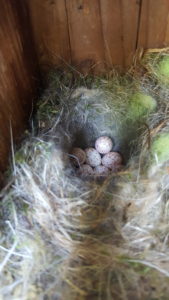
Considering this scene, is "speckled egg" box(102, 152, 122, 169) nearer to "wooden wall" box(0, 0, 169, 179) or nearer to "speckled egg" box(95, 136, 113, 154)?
"speckled egg" box(95, 136, 113, 154)

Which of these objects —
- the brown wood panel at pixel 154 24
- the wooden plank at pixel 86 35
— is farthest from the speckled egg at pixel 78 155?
the brown wood panel at pixel 154 24

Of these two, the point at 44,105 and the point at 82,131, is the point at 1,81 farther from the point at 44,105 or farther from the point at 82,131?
the point at 82,131

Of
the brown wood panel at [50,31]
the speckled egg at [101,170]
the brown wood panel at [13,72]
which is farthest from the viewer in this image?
the speckled egg at [101,170]

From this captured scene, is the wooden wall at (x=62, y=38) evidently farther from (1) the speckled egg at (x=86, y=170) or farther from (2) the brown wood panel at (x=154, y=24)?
→ (1) the speckled egg at (x=86, y=170)

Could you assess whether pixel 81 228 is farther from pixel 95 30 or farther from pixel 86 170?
pixel 95 30

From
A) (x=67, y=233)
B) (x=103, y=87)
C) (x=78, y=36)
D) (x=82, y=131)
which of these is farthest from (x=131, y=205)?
(x=78, y=36)

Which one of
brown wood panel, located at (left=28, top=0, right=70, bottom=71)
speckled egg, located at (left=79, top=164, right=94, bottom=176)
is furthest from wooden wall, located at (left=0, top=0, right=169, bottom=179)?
speckled egg, located at (left=79, top=164, right=94, bottom=176)
